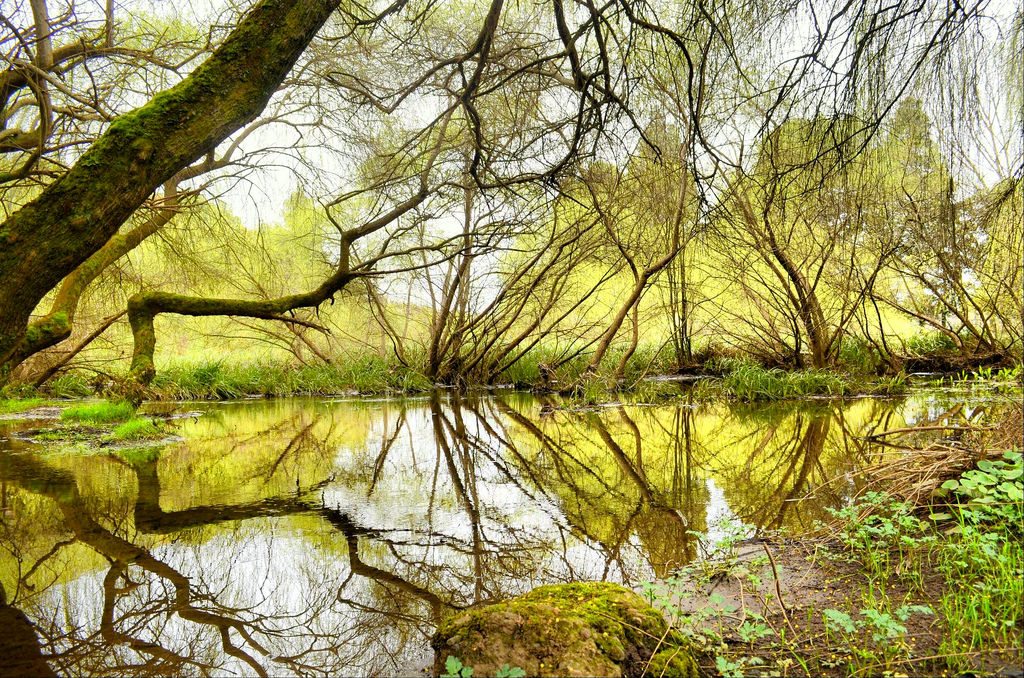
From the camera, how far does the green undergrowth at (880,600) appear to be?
1.72 meters

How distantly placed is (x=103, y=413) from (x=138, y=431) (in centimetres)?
148

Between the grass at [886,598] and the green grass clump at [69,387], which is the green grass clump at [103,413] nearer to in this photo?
the green grass clump at [69,387]

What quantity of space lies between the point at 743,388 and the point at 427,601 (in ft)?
26.4

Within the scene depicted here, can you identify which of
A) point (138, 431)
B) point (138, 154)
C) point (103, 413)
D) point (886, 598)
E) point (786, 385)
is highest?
point (138, 154)

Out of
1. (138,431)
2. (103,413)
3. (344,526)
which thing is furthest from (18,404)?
(344,526)

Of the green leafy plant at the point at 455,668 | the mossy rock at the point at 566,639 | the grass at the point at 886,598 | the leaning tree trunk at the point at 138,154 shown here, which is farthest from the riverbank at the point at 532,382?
the green leafy plant at the point at 455,668

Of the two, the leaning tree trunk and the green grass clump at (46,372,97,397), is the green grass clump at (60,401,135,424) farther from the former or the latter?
the leaning tree trunk

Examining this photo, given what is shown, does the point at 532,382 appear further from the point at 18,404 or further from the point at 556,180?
the point at 18,404

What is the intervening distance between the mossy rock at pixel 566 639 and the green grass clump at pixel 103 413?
7.23 m

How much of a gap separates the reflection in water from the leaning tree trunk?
4.05ft

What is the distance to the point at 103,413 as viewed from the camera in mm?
7441

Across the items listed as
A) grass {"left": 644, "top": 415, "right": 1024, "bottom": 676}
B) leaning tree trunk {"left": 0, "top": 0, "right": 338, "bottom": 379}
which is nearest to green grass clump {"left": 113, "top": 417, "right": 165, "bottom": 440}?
leaning tree trunk {"left": 0, "top": 0, "right": 338, "bottom": 379}

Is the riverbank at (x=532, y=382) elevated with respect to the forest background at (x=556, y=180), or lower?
lower

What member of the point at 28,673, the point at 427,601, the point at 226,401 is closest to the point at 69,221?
the point at 28,673
